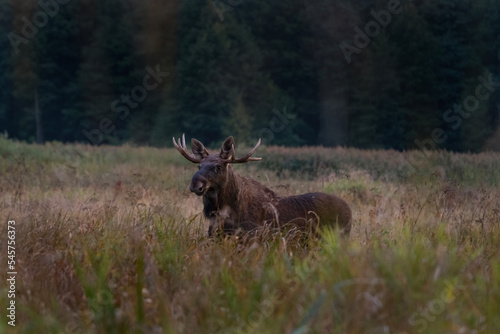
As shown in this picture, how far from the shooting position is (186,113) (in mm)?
42531

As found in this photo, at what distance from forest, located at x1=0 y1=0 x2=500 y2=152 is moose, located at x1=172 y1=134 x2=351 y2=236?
31.1 m

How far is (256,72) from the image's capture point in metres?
43.7

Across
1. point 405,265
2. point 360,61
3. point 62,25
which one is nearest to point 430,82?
point 360,61

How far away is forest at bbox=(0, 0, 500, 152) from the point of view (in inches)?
1529

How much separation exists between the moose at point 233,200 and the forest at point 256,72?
102 feet

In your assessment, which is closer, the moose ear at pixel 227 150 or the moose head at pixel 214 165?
the moose head at pixel 214 165

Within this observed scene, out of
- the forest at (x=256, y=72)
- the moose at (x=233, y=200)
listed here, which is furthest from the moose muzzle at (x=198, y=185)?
the forest at (x=256, y=72)

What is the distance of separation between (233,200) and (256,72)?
37.1 meters

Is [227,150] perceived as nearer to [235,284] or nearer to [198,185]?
[198,185]

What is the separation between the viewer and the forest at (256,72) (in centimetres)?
3884

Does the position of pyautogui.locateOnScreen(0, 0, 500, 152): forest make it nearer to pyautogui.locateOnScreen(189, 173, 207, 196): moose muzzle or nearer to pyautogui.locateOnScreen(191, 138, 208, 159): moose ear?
pyautogui.locateOnScreen(191, 138, 208, 159): moose ear

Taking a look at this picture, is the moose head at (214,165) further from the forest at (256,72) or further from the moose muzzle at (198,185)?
the forest at (256,72)

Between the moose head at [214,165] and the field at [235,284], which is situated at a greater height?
the moose head at [214,165]

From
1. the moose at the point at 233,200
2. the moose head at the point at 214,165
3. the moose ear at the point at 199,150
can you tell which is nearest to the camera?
the moose head at the point at 214,165
